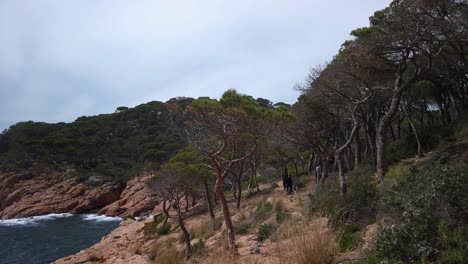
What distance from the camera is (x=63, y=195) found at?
5266cm

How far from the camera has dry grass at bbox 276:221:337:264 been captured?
4.91m

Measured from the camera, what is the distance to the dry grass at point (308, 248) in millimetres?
4906

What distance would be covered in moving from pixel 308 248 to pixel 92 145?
64.6m

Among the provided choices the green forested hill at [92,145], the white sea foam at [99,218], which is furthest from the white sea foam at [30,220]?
the green forested hill at [92,145]

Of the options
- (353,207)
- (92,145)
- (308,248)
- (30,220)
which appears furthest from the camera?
(92,145)

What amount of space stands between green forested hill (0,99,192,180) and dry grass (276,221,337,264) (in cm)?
4628

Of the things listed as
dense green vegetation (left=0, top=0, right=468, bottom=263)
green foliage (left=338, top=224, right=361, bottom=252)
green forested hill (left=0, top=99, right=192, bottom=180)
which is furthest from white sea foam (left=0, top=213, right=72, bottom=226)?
green foliage (left=338, top=224, right=361, bottom=252)

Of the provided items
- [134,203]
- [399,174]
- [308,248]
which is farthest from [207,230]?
[134,203]

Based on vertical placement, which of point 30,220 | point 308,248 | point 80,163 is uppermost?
point 80,163

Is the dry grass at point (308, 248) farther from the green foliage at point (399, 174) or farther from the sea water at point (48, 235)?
the sea water at point (48, 235)

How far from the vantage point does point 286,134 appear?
21.9 metres

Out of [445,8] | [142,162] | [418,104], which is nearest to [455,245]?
[445,8]

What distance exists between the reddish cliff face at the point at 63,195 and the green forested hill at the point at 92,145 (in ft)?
7.22

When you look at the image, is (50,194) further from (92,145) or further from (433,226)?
(433,226)
